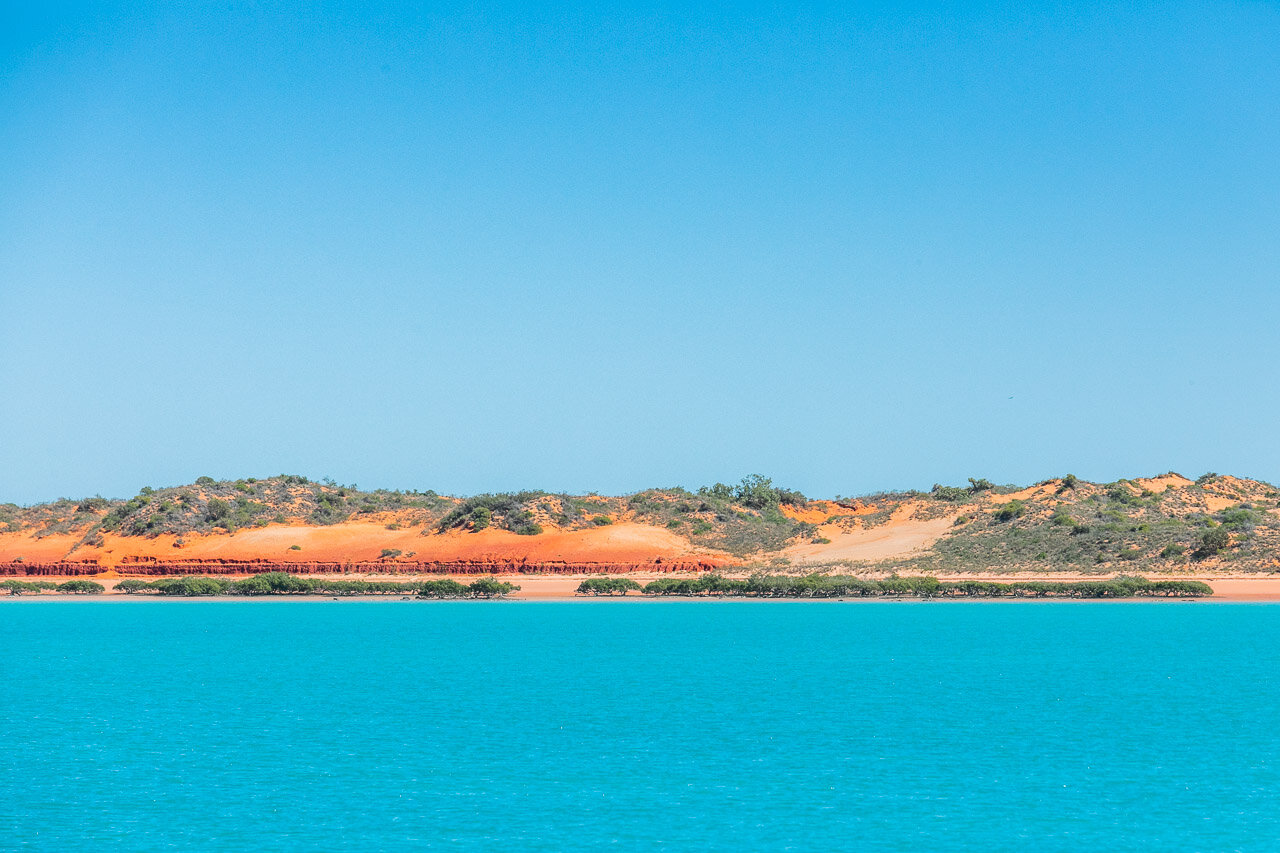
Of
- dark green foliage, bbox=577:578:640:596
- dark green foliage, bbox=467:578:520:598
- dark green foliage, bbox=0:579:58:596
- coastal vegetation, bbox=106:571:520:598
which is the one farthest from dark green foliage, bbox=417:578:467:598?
dark green foliage, bbox=0:579:58:596

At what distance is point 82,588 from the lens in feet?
268

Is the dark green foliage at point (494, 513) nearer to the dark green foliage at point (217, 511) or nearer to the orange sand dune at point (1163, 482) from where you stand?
the dark green foliage at point (217, 511)

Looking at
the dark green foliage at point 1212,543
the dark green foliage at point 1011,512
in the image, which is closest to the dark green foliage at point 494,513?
the dark green foliage at point 1011,512

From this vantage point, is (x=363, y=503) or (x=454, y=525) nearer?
(x=454, y=525)

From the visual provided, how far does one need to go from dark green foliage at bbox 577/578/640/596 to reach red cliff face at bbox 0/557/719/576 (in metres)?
8.13

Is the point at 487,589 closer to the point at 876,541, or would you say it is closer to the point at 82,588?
the point at 82,588

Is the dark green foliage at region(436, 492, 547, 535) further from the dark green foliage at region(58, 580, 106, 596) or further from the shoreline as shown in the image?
the dark green foliage at region(58, 580, 106, 596)
